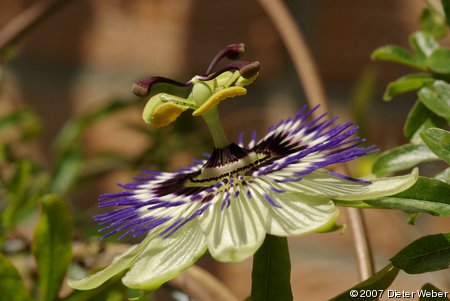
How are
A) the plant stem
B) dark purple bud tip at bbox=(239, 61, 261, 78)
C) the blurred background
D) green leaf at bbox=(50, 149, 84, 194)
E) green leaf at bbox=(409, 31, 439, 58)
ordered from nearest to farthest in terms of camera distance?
1. dark purple bud tip at bbox=(239, 61, 261, 78)
2. green leaf at bbox=(409, 31, 439, 58)
3. the plant stem
4. green leaf at bbox=(50, 149, 84, 194)
5. the blurred background

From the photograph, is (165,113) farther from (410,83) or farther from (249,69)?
(410,83)

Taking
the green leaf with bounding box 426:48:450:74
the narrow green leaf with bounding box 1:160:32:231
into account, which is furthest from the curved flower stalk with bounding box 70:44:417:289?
the narrow green leaf with bounding box 1:160:32:231

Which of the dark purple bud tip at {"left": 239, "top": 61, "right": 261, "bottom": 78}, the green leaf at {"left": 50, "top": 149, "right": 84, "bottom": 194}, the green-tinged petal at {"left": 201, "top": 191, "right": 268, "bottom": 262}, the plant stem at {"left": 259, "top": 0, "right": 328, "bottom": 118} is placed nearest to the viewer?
the green-tinged petal at {"left": 201, "top": 191, "right": 268, "bottom": 262}

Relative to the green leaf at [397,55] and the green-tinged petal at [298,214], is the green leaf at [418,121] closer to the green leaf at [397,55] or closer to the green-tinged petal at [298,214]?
the green leaf at [397,55]

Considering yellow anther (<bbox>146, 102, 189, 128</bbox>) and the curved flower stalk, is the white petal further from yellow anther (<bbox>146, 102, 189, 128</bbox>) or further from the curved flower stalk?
yellow anther (<bbox>146, 102, 189, 128</bbox>)

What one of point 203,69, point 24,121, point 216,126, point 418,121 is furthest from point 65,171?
point 418,121

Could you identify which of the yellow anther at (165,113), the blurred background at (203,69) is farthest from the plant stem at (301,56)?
the blurred background at (203,69)
